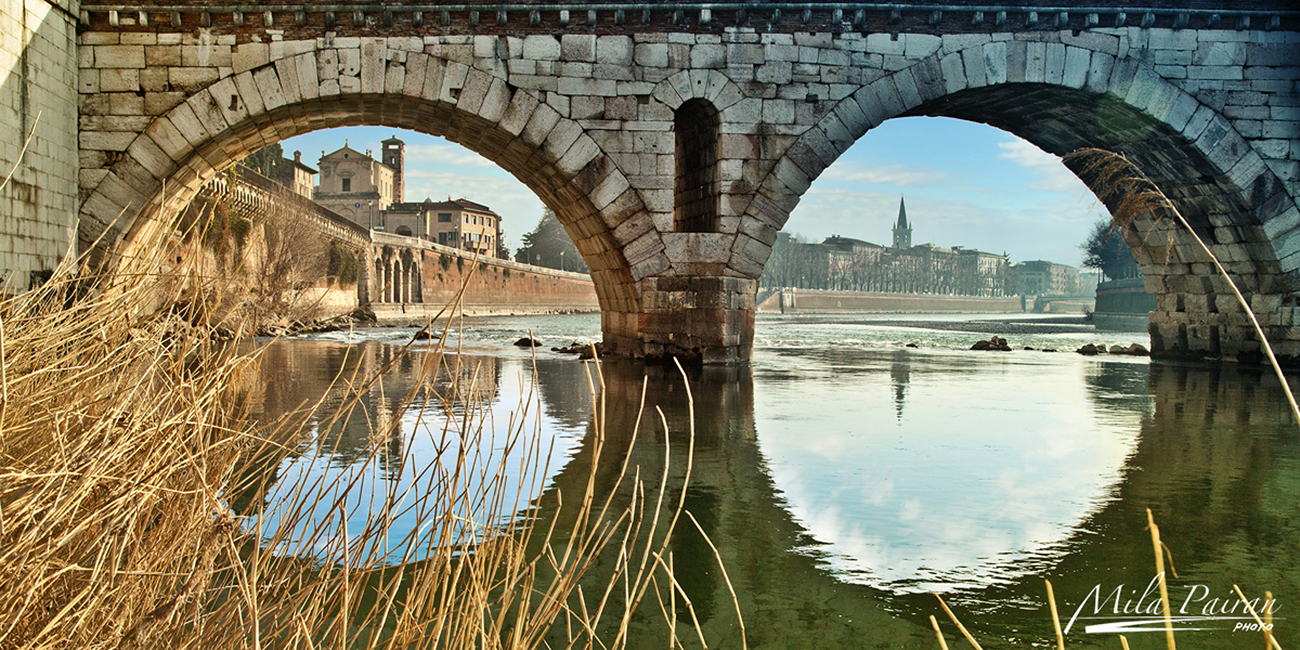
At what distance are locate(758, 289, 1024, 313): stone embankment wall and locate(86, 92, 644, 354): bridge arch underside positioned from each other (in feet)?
164

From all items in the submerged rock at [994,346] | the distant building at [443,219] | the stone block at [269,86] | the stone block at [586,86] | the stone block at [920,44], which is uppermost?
the distant building at [443,219]

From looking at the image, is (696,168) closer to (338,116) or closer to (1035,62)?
(1035,62)

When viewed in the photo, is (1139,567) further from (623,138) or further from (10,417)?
(623,138)

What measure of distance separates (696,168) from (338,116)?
4.28m

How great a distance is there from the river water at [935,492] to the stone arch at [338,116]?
246 cm

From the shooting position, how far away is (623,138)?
33.6 feet

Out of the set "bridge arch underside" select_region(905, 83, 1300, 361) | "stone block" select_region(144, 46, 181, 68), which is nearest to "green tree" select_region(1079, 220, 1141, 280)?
"bridge arch underside" select_region(905, 83, 1300, 361)

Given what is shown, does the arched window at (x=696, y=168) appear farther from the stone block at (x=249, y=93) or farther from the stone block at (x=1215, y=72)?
the stone block at (x=1215, y=72)

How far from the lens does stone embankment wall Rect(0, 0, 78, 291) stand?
8508 millimetres

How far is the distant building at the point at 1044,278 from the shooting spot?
354 ft

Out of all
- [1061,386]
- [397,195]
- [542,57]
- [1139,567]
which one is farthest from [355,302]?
[397,195]

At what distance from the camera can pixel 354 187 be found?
212ft

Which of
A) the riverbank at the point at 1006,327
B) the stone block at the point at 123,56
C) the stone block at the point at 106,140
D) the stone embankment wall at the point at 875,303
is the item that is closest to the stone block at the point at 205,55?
the stone block at the point at 123,56

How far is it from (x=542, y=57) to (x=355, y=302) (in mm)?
23204
